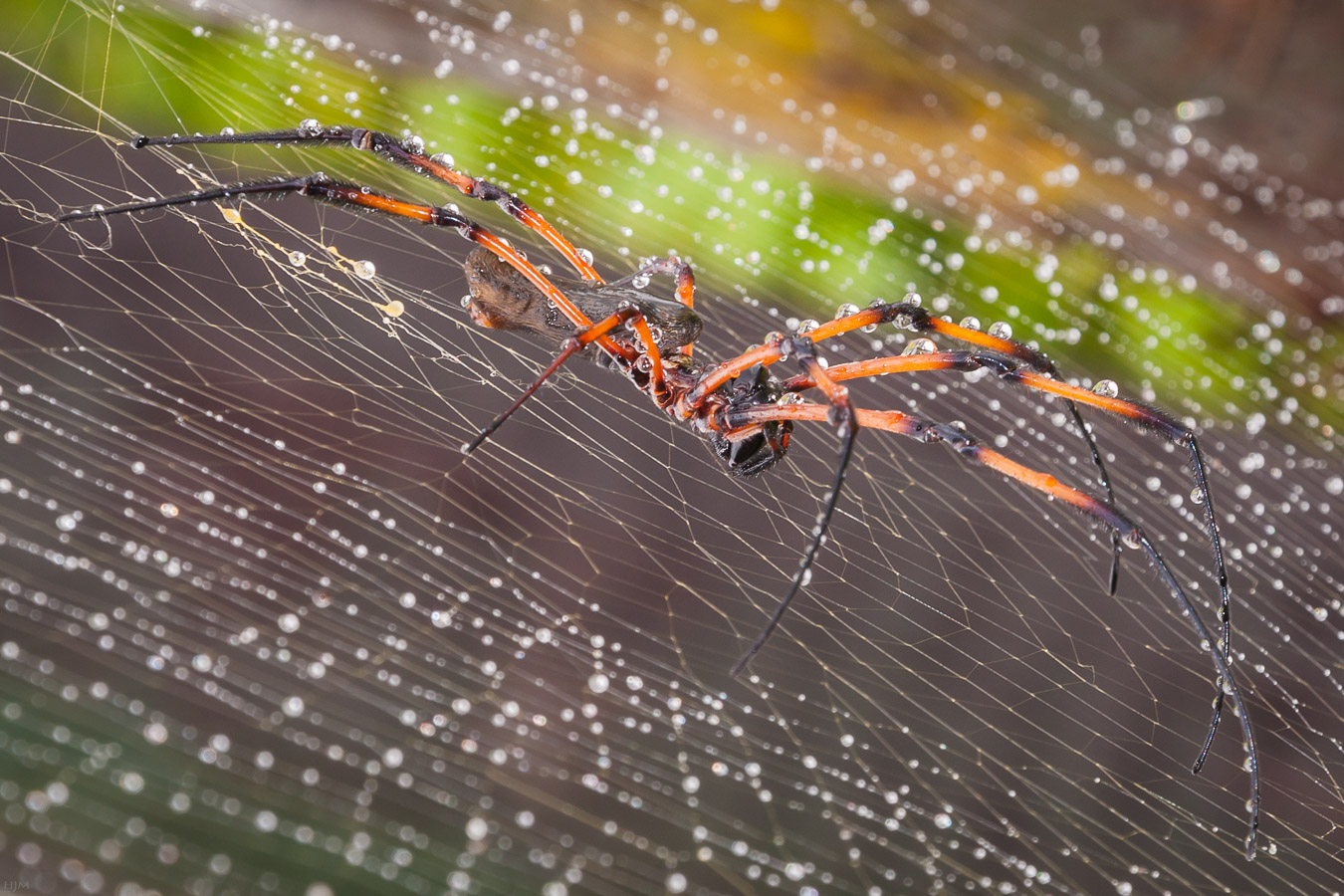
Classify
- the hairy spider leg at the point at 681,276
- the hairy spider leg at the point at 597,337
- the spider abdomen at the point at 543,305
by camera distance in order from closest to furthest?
1. the hairy spider leg at the point at 597,337
2. the spider abdomen at the point at 543,305
3. the hairy spider leg at the point at 681,276

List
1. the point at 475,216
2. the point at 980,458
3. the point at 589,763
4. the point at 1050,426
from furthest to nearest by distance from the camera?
the point at 1050,426 → the point at 475,216 → the point at 589,763 → the point at 980,458

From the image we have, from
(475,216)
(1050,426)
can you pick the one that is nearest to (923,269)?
(1050,426)

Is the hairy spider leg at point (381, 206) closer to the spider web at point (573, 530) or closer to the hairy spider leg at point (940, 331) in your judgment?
the spider web at point (573, 530)

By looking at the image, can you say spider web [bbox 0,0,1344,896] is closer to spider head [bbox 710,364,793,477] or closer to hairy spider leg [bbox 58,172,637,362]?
hairy spider leg [bbox 58,172,637,362]

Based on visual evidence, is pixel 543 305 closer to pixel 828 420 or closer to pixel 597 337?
pixel 597 337

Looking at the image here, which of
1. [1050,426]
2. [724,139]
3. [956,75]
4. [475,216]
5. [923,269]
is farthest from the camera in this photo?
[956,75]

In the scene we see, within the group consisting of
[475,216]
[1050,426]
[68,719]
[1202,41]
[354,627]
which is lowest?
[68,719]

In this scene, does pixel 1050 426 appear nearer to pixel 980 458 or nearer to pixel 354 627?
pixel 980 458

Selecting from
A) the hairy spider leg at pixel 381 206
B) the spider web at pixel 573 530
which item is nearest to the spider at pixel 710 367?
the hairy spider leg at pixel 381 206
